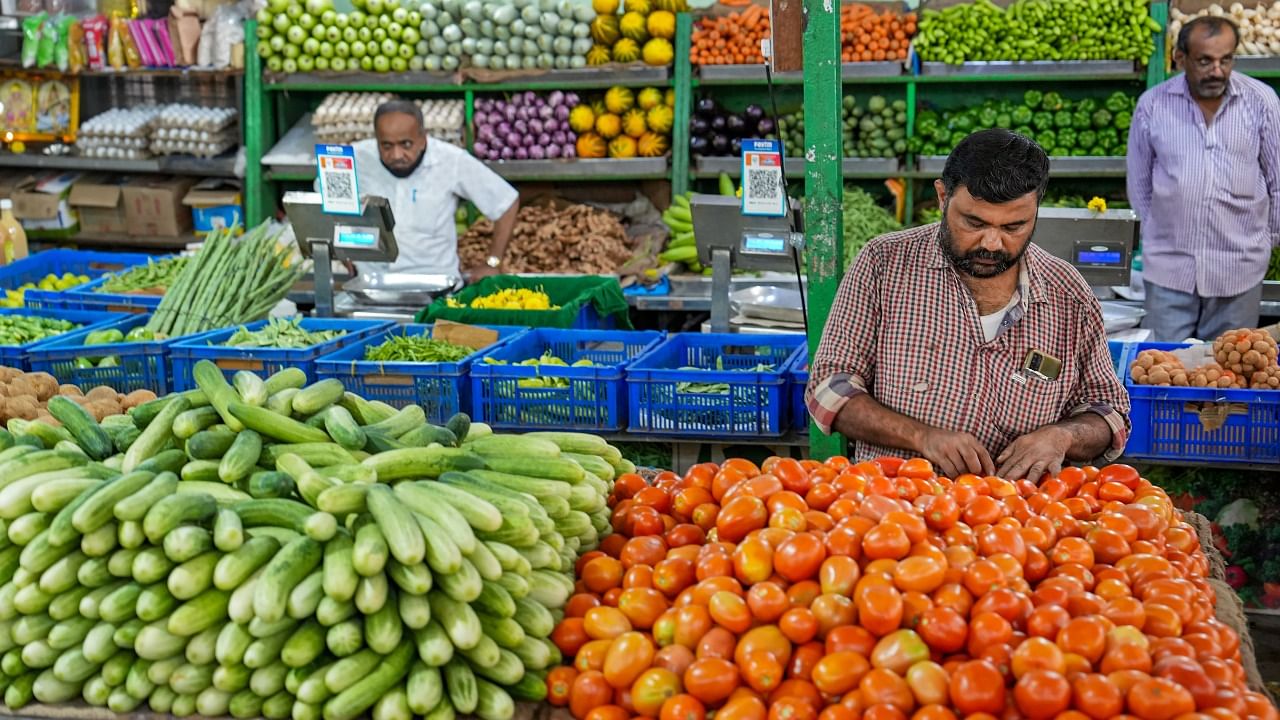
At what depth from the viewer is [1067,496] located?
2.85m

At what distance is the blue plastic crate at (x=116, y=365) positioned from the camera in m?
4.80

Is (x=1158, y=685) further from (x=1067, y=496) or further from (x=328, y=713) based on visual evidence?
(x=328, y=713)

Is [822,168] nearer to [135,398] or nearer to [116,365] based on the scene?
[135,398]

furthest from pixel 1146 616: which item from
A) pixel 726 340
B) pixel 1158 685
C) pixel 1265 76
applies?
pixel 1265 76

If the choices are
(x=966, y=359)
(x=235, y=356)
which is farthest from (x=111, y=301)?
(x=966, y=359)

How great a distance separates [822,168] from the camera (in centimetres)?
367

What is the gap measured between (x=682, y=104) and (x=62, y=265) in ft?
12.2

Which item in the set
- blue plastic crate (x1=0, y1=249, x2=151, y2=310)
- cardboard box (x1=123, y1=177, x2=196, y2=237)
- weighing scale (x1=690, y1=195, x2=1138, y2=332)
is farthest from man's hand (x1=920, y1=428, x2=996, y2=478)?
cardboard box (x1=123, y1=177, x2=196, y2=237)

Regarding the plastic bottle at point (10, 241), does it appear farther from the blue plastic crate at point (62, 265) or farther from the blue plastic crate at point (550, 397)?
the blue plastic crate at point (550, 397)

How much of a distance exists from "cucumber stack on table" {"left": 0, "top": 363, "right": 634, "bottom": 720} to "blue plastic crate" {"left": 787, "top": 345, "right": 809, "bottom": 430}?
2.01m

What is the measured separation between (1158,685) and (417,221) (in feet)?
17.1

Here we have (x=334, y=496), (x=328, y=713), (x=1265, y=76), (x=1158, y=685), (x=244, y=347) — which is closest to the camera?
(x=1158, y=685)

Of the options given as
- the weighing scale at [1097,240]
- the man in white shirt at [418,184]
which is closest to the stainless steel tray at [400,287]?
the man in white shirt at [418,184]

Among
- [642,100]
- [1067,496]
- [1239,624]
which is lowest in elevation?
[1239,624]
